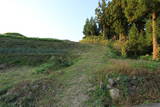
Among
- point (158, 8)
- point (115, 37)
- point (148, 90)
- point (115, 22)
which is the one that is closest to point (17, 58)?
point (148, 90)

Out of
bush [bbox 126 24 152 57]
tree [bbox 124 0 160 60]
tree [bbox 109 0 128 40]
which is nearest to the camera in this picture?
tree [bbox 124 0 160 60]

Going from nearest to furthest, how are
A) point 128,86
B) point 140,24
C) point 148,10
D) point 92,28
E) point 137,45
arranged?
point 128,86
point 148,10
point 137,45
point 140,24
point 92,28

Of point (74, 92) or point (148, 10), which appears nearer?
point (74, 92)

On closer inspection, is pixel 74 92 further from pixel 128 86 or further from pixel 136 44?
pixel 136 44

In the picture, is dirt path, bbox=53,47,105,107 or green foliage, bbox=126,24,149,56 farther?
green foliage, bbox=126,24,149,56

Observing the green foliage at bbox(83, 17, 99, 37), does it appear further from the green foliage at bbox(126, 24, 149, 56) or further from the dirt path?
the dirt path

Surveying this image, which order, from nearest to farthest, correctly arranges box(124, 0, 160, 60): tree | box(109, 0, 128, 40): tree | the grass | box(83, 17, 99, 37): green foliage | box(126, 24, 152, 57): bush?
1. the grass
2. box(124, 0, 160, 60): tree
3. box(126, 24, 152, 57): bush
4. box(109, 0, 128, 40): tree
5. box(83, 17, 99, 37): green foliage

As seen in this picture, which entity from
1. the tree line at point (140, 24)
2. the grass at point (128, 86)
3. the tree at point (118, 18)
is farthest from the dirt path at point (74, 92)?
the tree at point (118, 18)

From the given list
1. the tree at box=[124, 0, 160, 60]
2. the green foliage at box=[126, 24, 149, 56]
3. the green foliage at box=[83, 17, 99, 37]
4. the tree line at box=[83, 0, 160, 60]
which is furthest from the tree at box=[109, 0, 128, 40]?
the green foliage at box=[83, 17, 99, 37]

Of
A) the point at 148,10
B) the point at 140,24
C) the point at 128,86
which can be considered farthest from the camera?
the point at 140,24

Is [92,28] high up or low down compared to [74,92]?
up

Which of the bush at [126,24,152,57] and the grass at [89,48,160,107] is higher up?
the bush at [126,24,152,57]

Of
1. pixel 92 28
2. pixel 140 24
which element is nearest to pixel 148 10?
pixel 140 24

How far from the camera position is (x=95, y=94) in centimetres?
319
